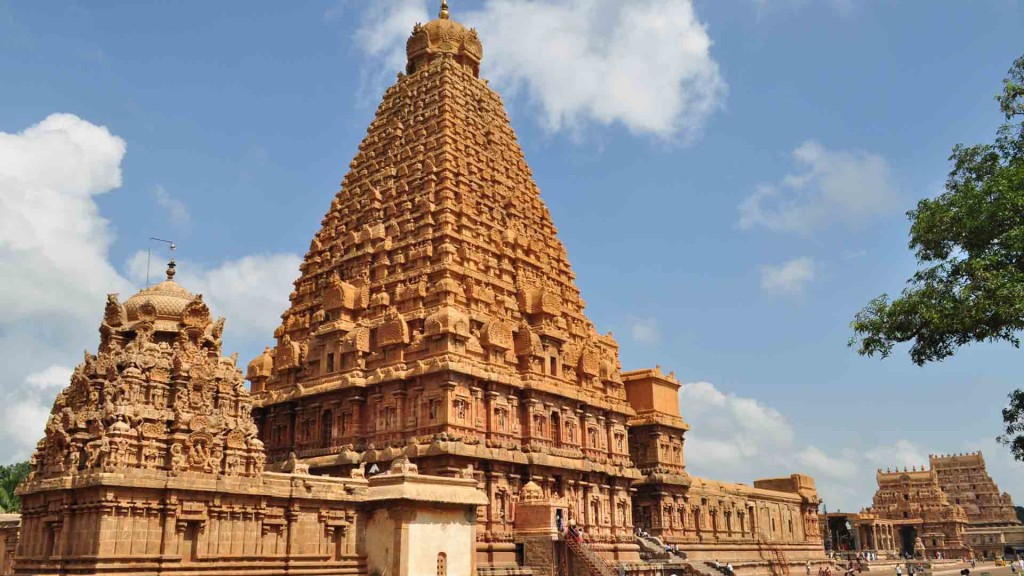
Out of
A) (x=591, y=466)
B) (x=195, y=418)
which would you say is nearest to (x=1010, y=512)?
(x=591, y=466)

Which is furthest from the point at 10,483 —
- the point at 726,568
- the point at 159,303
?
the point at 726,568

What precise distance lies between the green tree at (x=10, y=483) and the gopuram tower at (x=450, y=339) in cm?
2178

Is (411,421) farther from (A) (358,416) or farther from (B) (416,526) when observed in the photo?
(B) (416,526)

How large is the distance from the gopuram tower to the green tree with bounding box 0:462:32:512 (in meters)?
21.8

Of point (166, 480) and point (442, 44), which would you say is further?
point (442, 44)

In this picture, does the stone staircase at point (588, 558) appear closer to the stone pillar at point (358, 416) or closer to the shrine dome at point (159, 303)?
the stone pillar at point (358, 416)

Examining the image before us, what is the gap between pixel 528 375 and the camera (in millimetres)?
43406

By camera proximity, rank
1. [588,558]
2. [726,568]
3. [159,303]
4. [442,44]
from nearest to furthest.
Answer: [159,303], [588,558], [726,568], [442,44]

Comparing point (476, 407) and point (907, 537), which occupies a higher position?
point (476, 407)

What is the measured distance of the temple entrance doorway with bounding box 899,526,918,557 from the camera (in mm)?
101812

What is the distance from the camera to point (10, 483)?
59.5m

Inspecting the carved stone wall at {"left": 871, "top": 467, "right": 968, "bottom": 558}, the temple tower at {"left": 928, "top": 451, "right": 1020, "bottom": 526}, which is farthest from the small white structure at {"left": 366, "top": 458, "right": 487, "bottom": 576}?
the temple tower at {"left": 928, "top": 451, "right": 1020, "bottom": 526}

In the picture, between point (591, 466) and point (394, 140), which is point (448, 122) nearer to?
point (394, 140)

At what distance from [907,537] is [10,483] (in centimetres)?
9278
